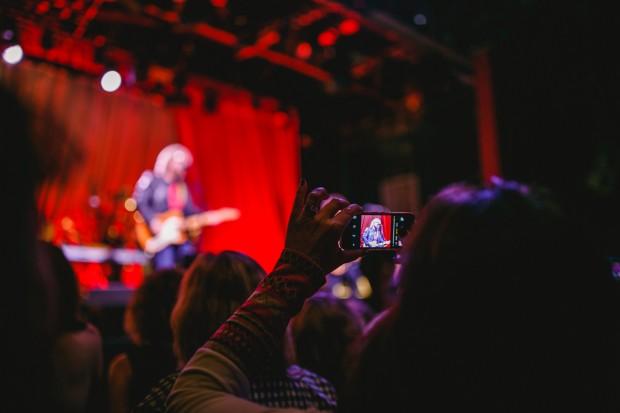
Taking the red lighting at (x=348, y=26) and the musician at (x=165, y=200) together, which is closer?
the red lighting at (x=348, y=26)

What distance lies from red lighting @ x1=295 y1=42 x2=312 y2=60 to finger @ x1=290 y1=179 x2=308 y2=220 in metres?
6.17

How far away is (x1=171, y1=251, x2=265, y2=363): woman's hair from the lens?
1451 mm

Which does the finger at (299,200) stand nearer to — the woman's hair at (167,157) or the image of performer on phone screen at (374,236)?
the image of performer on phone screen at (374,236)

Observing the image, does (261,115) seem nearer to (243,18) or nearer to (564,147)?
(243,18)

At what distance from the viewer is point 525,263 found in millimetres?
654

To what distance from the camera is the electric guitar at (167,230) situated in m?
6.49

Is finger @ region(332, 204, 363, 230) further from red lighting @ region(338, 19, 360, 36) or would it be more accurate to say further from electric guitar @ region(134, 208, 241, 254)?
electric guitar @ region(134, 208, 241, 254)

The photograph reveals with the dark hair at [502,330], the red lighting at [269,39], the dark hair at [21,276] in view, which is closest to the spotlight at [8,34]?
the red lighting at [269,39]

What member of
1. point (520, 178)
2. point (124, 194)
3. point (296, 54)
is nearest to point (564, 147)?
point (520, 178)

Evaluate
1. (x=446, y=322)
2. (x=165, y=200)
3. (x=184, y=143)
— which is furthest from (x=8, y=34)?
(x=446, y=322)

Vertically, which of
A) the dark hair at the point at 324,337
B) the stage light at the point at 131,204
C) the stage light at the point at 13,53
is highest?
the stage light at the point at 13,53

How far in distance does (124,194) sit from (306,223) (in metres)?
6.56

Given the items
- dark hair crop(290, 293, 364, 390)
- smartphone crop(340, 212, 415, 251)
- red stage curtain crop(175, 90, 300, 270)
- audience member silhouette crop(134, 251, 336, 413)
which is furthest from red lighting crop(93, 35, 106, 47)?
smartphone crop(340, 212, 415, 251)

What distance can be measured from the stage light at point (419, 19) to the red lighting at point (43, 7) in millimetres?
3893
